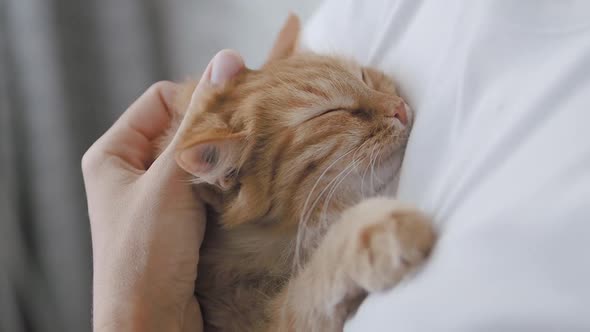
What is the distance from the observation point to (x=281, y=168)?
112 cm

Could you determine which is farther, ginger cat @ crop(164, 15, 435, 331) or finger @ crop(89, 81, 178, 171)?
finger @ crop(89, 81, 178, 171)

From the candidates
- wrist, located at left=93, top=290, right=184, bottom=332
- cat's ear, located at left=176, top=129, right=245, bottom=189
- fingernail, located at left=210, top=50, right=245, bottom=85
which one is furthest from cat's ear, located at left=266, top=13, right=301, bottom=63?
wrist, located at left=93, top=290, right=184, bottom=332

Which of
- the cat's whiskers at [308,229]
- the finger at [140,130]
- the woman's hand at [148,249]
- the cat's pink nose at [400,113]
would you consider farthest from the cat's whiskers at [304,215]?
the finger at [140,130]

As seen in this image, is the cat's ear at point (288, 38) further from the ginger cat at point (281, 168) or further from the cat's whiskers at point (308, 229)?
the cat's whiskers at point (308, 229)

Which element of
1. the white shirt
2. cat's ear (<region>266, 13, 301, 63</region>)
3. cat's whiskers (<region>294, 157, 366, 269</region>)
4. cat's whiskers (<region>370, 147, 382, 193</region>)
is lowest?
cat's whiskers (<region>294, 157, 366, 269</region>)

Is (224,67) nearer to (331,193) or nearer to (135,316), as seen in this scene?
(331,193)

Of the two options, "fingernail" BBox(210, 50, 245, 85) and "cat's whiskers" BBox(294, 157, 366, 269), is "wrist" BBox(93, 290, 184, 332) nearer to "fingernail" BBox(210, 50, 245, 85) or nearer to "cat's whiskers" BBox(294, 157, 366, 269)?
"cat's whiskers" BBox(294, 157, 366, 269)

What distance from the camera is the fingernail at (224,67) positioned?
1.26 metres

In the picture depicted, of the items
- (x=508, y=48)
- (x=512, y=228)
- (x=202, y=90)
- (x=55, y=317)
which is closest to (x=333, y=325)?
(x=512, y=228)

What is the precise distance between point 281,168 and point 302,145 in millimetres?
67

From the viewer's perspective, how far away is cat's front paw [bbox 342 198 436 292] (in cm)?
73

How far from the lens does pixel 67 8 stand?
203 centimetres

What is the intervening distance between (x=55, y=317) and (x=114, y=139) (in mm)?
1070

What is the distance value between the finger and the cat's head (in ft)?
0.96
